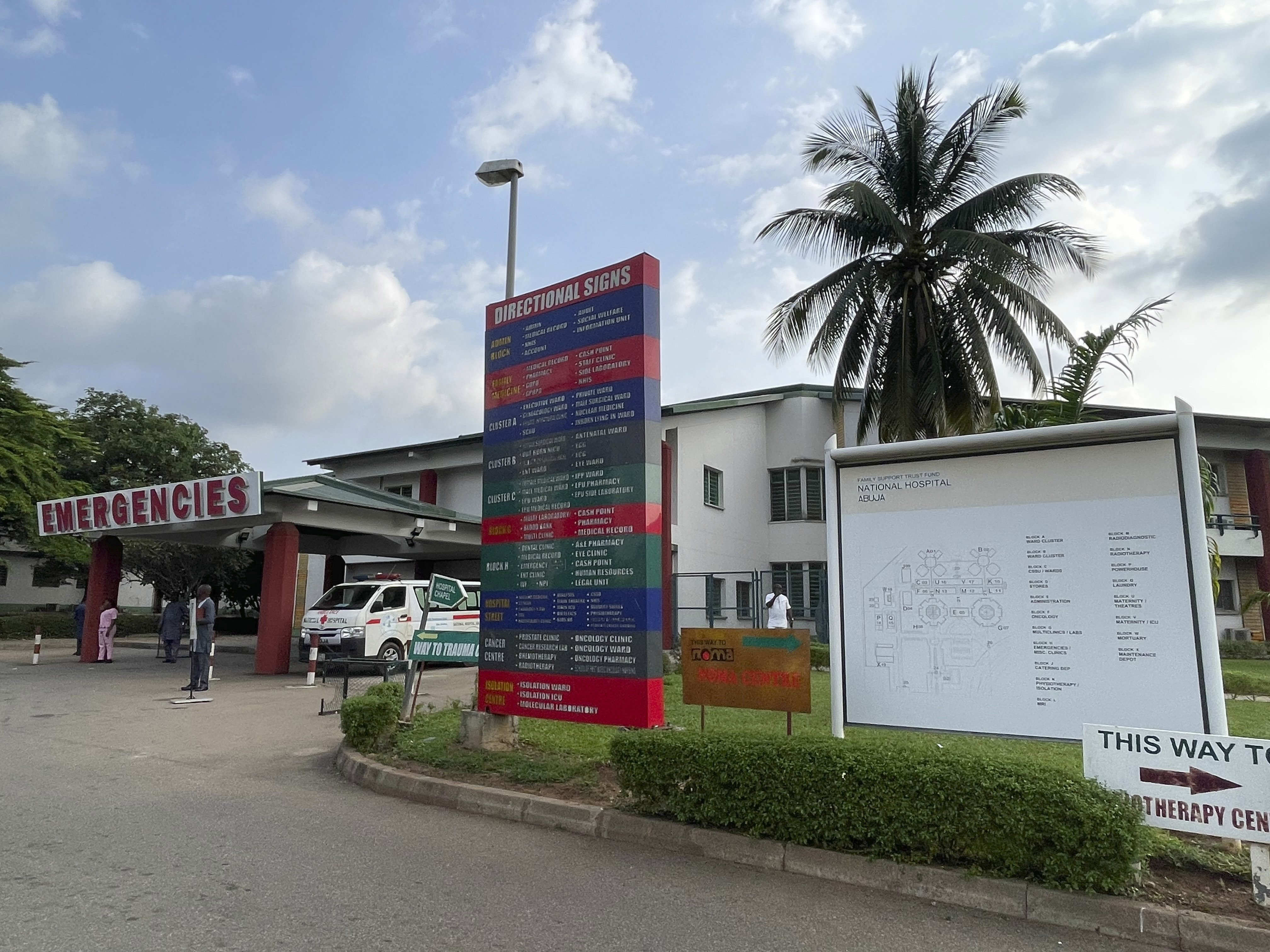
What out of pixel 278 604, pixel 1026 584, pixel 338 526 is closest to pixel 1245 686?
→ pixel 1026 584

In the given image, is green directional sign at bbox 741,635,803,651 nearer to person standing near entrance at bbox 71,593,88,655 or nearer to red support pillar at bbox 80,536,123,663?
red support pillar at bbox 80,536,123,663

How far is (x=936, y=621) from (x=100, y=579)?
77.8 ft

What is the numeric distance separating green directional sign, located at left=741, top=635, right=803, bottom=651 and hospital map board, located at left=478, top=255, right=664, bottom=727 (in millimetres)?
822

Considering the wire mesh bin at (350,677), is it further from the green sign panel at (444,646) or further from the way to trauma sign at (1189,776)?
the way to trauma sign at (1189,776)

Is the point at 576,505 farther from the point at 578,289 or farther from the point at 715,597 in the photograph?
the point at 715,597

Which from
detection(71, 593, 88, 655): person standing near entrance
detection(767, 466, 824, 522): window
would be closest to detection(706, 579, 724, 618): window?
detection(767, 466, 824, 522): window

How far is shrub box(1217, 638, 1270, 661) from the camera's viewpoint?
2605 centimetres

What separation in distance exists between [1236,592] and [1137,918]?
28.8 meters

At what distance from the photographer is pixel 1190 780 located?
5.13 m

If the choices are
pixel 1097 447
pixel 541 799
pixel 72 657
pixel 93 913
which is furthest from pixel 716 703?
pixel 72 657

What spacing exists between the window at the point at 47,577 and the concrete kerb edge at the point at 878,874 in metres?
43.4

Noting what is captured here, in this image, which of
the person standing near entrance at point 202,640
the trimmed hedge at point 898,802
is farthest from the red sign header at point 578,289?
the person standing near entrance at point 202,640

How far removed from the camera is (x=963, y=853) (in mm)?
5461

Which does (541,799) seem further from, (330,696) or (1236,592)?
(1236,592)
